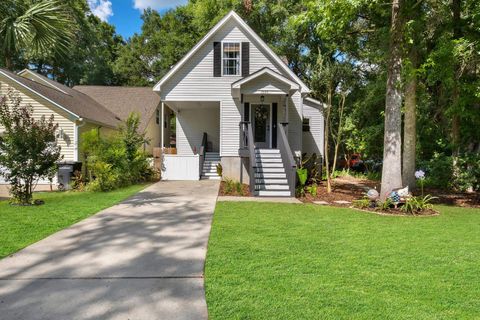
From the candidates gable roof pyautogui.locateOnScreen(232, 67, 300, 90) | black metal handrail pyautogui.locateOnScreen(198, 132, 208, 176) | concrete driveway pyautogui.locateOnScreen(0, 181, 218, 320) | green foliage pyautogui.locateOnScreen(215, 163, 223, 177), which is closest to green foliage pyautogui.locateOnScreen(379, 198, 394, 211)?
concrete driveway pyautogui.locateOnScreen(0, 181, 218, 320)

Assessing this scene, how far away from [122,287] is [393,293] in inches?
117

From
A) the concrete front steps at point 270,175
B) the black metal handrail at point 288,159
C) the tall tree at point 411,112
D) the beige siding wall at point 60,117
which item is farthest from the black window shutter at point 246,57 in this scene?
the beige siding wall at point 60,117

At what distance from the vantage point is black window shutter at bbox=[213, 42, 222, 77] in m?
15.5

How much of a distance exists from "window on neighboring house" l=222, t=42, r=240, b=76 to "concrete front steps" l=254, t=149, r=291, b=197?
4208 millimetres

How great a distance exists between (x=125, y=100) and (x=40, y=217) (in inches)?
701

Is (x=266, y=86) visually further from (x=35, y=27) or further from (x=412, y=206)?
(x=35, y=27)

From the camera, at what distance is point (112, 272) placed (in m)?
4.20

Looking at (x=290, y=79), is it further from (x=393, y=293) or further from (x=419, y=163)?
(x=393, y=293)

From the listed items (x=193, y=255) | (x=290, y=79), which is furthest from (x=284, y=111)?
(x=193, y=255)

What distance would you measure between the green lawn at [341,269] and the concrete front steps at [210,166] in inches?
353

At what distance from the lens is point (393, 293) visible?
358 centimetres

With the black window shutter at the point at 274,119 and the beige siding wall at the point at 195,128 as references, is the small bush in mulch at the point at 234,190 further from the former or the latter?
the beige siding wall at the point at 195,128

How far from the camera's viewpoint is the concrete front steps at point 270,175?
11539 mm

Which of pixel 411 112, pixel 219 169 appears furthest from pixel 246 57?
pixel 411 112
